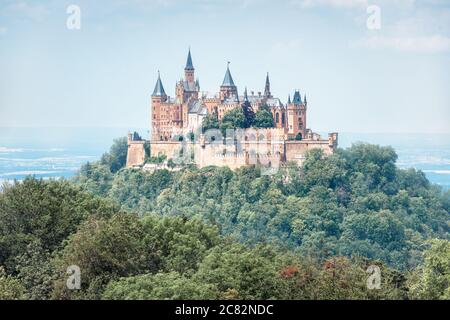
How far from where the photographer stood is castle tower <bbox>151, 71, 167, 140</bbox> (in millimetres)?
95581

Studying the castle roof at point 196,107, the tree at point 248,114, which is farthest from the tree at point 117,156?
the tree at point 248,114

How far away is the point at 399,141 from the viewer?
314 ft

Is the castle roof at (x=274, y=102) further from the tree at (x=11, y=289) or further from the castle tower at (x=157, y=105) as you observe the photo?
the tree at (x=11, y=289)

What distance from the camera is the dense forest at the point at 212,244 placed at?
33344 millimetres

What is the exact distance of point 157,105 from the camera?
9800cm

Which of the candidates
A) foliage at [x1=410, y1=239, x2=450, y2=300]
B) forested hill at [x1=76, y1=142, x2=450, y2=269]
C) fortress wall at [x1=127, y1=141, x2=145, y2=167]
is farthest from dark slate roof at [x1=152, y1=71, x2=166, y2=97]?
foliage at [x1=410, y1=239, x2=450, y2=300]

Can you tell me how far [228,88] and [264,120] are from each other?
8.06 meters

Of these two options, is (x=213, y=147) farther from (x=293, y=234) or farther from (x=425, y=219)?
(x=425, y=219)

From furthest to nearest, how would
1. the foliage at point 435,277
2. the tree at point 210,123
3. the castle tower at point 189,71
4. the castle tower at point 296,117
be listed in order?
the castle tower at point 189,71 → the castle tower at point 296,117 → the tree at point 210,123 → the foliage at point 435,277

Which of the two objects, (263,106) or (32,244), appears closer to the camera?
(32,244)

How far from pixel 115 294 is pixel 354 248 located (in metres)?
52.4

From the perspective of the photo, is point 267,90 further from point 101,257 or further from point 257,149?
point 101,257

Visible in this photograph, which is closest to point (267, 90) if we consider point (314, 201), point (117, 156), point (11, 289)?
point (314, 201)
